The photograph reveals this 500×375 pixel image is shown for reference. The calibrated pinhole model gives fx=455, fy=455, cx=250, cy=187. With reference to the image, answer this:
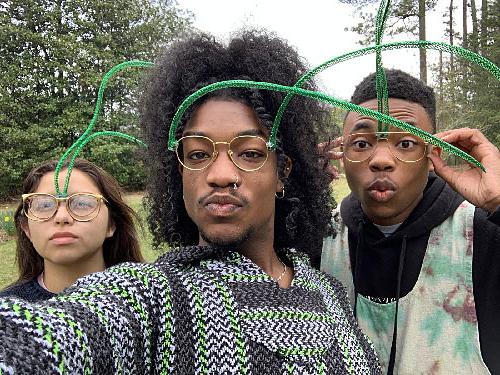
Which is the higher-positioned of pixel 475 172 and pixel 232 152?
pixel 232 152

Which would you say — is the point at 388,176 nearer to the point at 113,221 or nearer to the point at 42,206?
the point at 113,221

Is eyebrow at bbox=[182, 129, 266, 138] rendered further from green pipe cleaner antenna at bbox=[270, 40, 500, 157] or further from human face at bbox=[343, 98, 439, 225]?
human face at bbox=[343, 98, 439, 225]

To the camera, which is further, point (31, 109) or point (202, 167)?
point (31, 109)

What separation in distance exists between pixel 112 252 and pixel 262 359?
5.27ft

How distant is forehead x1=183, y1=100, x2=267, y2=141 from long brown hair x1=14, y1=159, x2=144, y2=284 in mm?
1118

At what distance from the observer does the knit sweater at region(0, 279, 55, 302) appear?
2.30 meters

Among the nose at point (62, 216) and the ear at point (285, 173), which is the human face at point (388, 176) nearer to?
the ear at point (285, 173)

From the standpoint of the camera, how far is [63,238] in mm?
2303

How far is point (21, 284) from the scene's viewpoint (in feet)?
8.02

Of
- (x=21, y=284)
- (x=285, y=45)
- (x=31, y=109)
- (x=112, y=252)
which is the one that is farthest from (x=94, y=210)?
(x=31, y=109)

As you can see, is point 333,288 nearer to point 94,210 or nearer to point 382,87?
point 382,87

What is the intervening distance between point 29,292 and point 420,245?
195 centimetres

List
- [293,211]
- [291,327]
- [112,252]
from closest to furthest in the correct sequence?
1. [291,327]
2. [293,211]
3. [112,252]

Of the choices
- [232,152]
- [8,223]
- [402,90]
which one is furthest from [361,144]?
[8,223]
